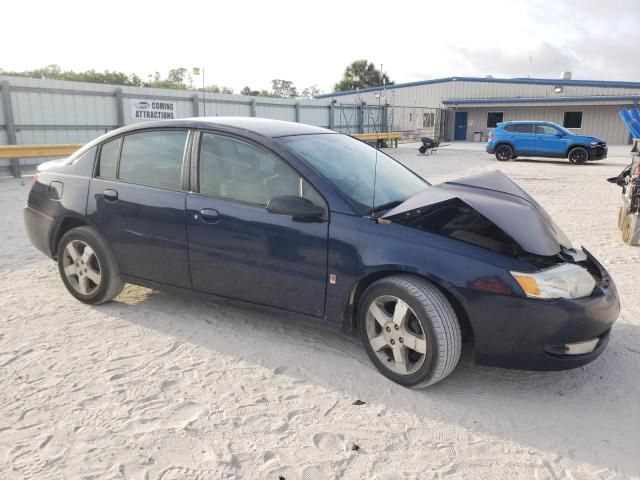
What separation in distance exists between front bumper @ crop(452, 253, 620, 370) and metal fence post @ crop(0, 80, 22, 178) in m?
13.7

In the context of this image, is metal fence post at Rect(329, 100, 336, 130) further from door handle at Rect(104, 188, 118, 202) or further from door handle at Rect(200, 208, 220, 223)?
door handle at Rect(200, 208, 220, 223)

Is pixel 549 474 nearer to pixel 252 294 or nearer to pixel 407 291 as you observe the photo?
pixel 407 291

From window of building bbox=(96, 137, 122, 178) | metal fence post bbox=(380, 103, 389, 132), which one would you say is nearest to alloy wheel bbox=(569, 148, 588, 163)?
metal fence post bbox=(380, 103, 389, 132)

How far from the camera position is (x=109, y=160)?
4379 mm

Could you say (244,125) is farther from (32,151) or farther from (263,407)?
(32,151)

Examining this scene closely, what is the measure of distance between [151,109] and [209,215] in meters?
15.2

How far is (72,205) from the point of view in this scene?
14.4ft

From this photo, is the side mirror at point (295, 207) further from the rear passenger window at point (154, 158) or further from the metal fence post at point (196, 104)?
the metal fence post at point (196, 104)

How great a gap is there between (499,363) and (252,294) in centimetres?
167

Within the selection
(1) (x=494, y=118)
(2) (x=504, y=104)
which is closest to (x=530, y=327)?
(2) (x=504, y=104)

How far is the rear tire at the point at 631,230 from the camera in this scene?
6602 mm

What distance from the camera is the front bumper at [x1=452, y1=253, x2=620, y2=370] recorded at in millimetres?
2896

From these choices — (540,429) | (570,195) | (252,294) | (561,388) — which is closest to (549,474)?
(540,429)

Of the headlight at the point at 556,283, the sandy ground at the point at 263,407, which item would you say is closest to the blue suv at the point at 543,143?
the sandy ground at the point at 263,407
